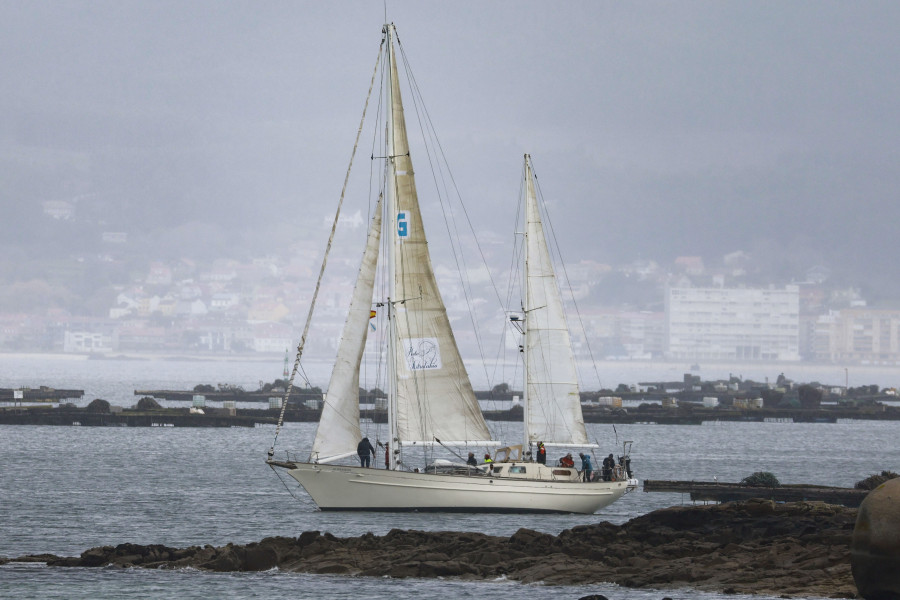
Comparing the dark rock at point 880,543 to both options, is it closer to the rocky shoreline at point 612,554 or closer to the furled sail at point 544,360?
the rocky shoreline at point 612,554

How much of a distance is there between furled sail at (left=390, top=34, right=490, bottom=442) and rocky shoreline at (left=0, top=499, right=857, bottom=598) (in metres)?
10.5

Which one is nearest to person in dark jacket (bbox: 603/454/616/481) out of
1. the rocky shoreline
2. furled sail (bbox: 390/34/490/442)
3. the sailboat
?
the sailboat

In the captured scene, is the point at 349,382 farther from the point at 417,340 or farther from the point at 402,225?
the point at 402,225

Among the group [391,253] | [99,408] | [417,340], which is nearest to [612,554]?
[417,340]

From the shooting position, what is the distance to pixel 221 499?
59531mm

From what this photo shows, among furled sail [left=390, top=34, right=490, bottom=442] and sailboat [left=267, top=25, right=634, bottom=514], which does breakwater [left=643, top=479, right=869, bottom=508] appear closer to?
sailboat [left=267, top=25, right=634, bottom=514]

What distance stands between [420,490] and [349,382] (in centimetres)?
458

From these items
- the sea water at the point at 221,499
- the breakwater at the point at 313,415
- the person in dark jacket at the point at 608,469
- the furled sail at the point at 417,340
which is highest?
the furled sail at the point at 417,340

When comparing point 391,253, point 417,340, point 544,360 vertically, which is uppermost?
point 391,253

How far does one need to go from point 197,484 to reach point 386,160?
2334cm

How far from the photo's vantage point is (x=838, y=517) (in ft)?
129

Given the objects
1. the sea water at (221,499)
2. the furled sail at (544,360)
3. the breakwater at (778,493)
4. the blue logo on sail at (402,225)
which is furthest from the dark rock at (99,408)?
the blue logo on sail at (402,225)

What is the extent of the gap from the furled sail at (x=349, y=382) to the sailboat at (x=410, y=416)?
0.04 metres

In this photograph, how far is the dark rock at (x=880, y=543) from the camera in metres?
22.9
